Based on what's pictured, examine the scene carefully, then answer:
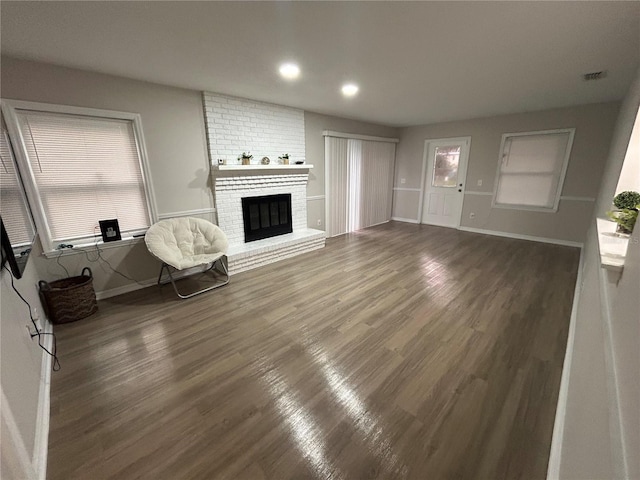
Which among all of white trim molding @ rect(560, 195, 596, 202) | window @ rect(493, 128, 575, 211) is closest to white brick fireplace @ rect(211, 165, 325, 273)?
window @ rect(493, 128, 575, 211)

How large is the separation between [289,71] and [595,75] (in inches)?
129

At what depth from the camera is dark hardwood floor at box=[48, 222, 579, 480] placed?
1333 mm

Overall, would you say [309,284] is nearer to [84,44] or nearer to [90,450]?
[90,450]

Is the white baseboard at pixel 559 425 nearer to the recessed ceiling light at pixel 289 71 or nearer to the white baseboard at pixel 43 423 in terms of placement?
the white baseboard at pixel 43 423

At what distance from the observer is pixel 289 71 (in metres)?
2.68

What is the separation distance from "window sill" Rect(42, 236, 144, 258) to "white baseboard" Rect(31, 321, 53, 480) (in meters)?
1.00

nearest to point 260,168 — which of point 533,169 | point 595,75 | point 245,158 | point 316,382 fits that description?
point 245,158

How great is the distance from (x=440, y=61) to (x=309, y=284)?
8.89ft

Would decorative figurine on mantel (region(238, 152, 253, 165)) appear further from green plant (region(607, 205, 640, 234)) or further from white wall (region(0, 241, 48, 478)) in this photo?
green plant (region(607, 205, 640, 234))

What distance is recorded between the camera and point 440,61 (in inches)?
95.6

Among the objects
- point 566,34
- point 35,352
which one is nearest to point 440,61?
point 566,34

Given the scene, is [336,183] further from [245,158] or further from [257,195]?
[245,158]

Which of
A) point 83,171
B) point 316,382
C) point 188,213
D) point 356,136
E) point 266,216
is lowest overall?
point 316,382

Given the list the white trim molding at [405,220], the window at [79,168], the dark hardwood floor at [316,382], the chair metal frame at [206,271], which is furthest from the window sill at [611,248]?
the white trim molding at [405,220]
